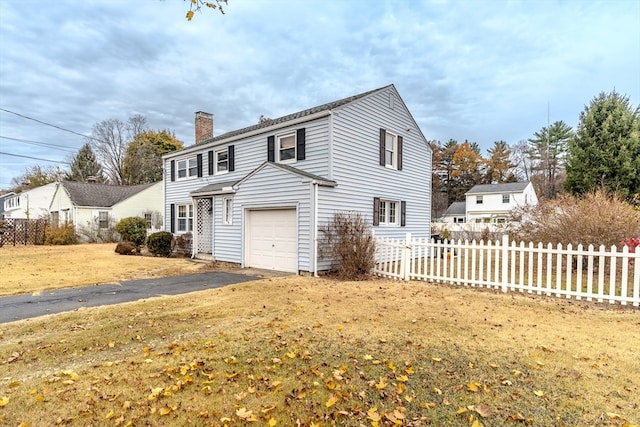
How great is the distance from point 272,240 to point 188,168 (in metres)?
8.30

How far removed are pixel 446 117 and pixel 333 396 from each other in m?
36.5

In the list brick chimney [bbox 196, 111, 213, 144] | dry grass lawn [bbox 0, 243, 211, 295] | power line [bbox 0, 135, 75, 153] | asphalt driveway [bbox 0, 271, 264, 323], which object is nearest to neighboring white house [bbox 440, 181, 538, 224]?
brick chimney [bbox 196, 111, 213, 144]

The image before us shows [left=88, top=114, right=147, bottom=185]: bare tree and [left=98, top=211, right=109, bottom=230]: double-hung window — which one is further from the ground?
[left=88, top=114, right=147, bottom=185]: bare tree

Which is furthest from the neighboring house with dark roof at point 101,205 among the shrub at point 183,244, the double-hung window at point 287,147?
the double-hung window at point 287,147

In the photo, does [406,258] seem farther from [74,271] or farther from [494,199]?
[494,199]

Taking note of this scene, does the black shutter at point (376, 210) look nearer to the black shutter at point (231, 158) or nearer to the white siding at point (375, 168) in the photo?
the white siding at point (375, 168)

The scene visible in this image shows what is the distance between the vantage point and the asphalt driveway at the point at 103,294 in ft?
21.2

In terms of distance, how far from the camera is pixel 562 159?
44.7 meters

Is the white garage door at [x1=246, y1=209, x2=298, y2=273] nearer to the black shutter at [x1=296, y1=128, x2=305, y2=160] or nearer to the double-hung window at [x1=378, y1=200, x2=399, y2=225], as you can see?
the black shutter at [x1=296, y1=128, x2=305, y2=160]

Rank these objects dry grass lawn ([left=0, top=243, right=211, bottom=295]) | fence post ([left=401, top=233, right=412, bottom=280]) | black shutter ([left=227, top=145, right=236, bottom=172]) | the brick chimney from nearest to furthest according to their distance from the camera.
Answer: dry grass lawn ([left=0, top=243, right=211, bottom=295]), fence post ([left=401, top=233, right=412, bottom=280]), black shutter ([left=227, top=145, right=236, bottom=172]), the brick chimney

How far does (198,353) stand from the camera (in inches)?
161

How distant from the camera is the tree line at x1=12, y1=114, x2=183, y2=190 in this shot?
40.9 m

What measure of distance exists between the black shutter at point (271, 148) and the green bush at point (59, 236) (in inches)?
705

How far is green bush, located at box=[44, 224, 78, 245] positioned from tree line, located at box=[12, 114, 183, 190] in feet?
65.3
